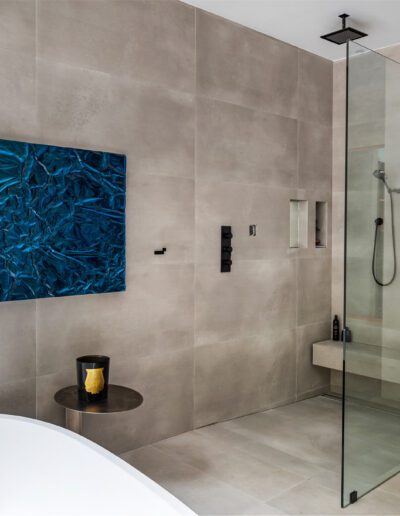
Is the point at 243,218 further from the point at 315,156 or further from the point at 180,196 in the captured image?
the point at 315,156

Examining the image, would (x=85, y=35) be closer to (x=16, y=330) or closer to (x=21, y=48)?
(x=21, y=48)

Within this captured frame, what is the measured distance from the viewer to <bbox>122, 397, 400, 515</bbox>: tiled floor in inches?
104

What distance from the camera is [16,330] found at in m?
2.68

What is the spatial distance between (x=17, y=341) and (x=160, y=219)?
109cm

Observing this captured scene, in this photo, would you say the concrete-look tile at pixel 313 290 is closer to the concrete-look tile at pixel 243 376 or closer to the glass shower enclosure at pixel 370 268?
the concrete-look tile at pixel 243 376

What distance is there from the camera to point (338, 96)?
14.7 ft

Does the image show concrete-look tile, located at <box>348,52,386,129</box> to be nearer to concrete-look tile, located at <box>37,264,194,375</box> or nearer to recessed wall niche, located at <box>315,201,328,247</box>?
concrete-look tile, located at <box>37,264,194,375</box>

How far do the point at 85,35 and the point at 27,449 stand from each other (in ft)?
6.79

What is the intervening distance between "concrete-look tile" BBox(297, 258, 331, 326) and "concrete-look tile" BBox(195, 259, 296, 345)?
101 millimetres

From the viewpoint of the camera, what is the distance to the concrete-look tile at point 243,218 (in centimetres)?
354

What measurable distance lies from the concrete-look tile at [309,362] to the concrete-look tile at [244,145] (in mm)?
1179

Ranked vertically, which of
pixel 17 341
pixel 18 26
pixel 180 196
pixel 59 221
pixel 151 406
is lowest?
pixel 151 406

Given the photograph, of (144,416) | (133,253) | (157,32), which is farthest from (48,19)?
(144,416)

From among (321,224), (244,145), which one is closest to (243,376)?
(321,224)
